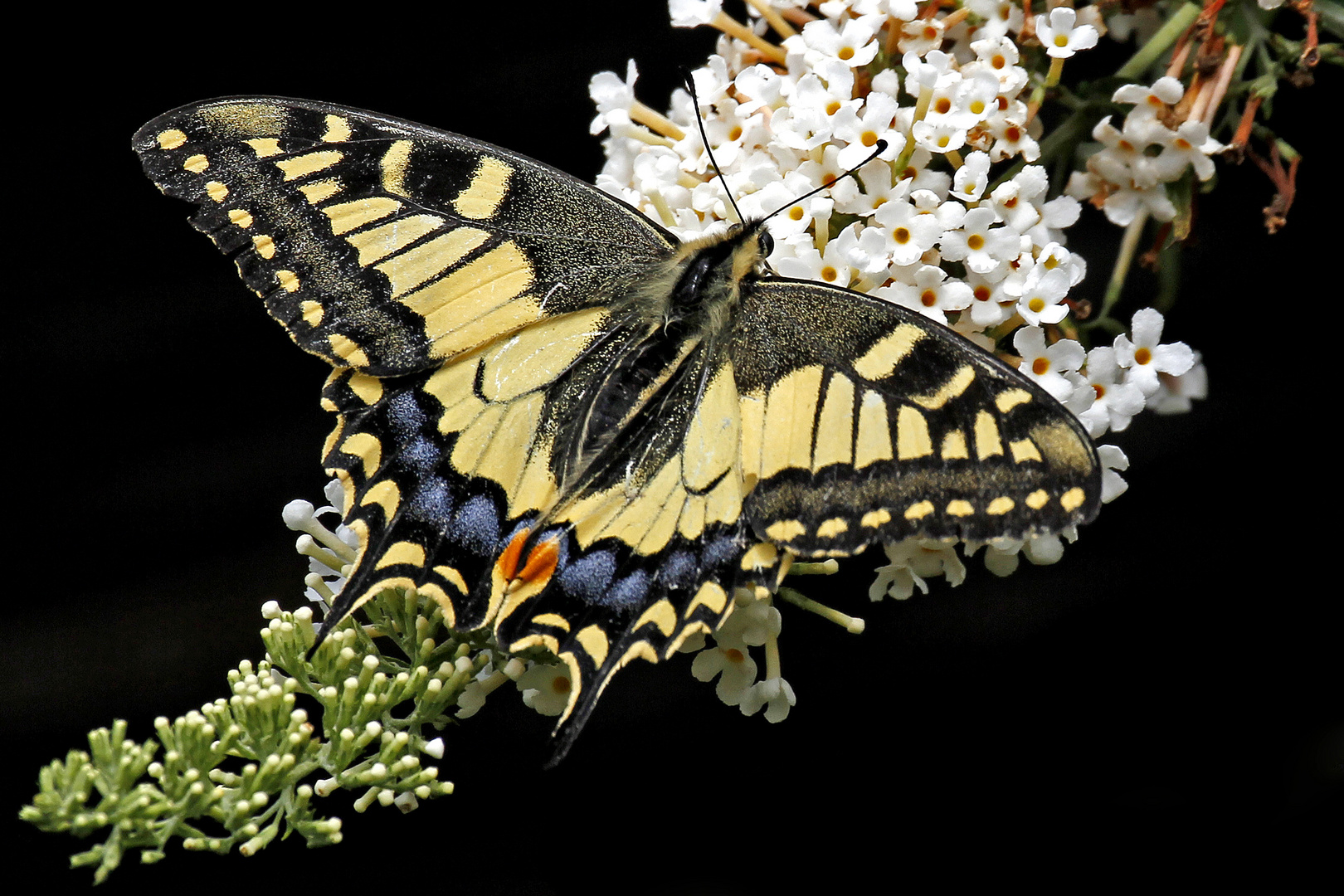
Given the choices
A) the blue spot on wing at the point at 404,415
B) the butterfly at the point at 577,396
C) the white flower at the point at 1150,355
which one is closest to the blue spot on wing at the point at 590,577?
the butterfly at the point at 577,396

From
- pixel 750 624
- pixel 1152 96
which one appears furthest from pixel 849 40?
pixel 750 624

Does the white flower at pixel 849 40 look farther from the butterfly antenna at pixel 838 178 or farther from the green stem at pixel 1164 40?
the green stem at pixel 1164 40

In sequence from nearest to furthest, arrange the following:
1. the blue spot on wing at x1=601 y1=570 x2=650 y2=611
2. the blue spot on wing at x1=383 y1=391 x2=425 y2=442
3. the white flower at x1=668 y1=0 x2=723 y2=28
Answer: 1. the blue spot on wing at x1=601 y1=570 x2=650 y2=611
2. the blue spot on wing at x1=383 y1=391 x2=425 y2=442
3. the white flower at x1=668 y1=0 x2=723 y2=28

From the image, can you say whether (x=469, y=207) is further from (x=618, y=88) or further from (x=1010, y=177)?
(x=1010, y=177)

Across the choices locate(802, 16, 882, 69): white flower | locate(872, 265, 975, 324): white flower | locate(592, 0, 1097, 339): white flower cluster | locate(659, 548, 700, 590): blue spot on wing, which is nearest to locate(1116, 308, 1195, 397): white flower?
locate(592, 0, 1097, 339): white flower cluster

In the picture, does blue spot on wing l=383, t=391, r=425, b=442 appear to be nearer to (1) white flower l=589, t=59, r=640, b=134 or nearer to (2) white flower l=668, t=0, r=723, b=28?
(1) white flower l=589, t=59, r=640, b=134

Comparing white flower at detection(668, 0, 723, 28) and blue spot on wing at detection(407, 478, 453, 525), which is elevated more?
white flower at detection(668, 0, 723, 28)
